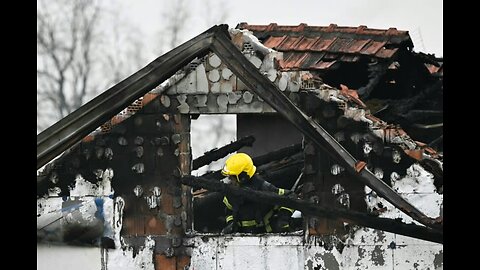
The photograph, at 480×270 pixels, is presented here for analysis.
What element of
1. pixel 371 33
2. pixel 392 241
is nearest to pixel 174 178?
pixel 392 241

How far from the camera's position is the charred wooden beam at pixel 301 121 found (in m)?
9.36

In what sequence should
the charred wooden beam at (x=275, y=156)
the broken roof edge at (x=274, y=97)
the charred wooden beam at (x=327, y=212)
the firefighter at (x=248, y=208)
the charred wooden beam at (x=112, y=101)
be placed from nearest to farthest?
the charred wooden beam at (x=112, y=101)
the broken roof edge at (x=274, y=97)
the charred wooden beam at (x=327, y=212)
the firefighter at (x=248, y=208)
the charred wooden beam at (x=275, y=156)

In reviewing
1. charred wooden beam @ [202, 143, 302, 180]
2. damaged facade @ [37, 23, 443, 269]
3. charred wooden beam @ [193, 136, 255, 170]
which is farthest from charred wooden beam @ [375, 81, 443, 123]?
damaged facade @ [37, 23, 443, 269]

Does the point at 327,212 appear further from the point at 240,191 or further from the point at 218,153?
the point at 218,153

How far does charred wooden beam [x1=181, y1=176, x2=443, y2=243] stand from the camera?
958 cm

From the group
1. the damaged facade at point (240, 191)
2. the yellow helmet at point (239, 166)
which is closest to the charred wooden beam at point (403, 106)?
the damaged facade at point (240, 191)

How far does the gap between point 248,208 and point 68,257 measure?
2.11 meters

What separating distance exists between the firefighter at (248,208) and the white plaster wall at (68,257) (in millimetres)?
1549

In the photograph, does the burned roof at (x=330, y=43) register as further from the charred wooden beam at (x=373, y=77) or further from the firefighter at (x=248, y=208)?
the firefighter at (x=248, y=208)

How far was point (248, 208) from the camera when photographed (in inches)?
419
